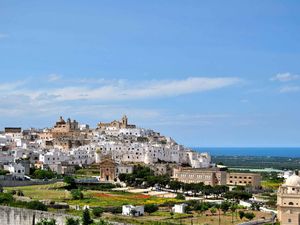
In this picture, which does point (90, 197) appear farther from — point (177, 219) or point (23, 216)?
point (177, 219)

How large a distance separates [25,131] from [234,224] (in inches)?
2352

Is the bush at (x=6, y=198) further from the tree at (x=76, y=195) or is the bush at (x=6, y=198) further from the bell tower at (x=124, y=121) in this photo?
the bell tower at (x=124, y=121)

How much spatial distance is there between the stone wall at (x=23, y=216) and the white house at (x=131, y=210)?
18.5ft

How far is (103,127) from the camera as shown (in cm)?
9269

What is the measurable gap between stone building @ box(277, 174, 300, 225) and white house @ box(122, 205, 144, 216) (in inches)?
343

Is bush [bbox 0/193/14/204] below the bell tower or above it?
below

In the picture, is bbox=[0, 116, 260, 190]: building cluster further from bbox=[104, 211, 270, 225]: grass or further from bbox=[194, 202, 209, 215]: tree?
bbox=[104, 211, 270, 225]: grass

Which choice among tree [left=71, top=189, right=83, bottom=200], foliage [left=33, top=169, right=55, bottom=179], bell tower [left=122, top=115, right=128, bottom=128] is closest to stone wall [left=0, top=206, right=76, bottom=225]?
tree [left=71, top=189, right=83, bottom=200]

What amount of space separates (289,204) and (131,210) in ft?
32.4

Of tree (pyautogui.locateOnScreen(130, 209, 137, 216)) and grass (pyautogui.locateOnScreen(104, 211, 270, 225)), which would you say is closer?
grass (pyautogui.locateOnScreen(104, 211, 270, 225))

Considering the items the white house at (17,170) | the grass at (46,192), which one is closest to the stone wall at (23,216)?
the grass at (46,192)

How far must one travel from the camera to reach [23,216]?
1344 inches

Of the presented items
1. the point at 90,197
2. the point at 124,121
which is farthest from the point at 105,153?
the point at 90,197

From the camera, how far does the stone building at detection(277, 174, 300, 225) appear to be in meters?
31.8
